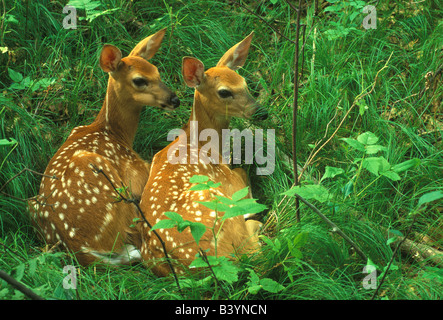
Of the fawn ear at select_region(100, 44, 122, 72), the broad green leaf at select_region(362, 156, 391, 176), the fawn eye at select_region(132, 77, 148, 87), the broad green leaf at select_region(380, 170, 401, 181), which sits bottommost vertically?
the broad green leaf at select_region(380, 170, 401, 181)

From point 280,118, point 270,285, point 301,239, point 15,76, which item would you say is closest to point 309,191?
point 301,239

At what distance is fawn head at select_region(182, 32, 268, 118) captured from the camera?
4.34 metres

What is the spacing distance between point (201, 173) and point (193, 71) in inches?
29.8

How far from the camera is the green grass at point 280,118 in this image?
3.35 meters

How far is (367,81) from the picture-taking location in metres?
4.68

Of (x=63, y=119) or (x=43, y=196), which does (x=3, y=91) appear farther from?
(x=43, y=196)

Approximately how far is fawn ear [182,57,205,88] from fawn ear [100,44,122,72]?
48 cm

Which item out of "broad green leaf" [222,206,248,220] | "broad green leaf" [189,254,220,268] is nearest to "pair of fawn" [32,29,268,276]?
"broad green leaf" [189,254,220,268]

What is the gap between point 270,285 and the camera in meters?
3.12

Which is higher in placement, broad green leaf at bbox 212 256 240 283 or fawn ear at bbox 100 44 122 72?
fawn ear at bbox 100 44 122 72

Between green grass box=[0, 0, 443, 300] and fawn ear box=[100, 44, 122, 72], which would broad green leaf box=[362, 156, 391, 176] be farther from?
fawn ear box=[100, 44, 122, 72]

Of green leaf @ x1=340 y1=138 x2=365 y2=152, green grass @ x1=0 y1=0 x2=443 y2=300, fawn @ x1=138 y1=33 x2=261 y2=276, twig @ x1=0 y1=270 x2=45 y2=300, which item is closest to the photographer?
twig @ x1=0 y1=270 x2=45 y2=300

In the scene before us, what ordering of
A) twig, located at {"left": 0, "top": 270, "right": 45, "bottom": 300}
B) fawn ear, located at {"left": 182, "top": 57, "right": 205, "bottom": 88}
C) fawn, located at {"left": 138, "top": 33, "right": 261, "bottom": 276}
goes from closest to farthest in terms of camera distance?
twig, located at {"left": 0, "top": 270, "right": 45, "bottom": 300} → fawn, located at {"left": 138, "top": 33, "right": 261, "bottom": 276} → fawn ear, located at {"left": 182, "top": 57, "right": 205, "bottom": 88}
